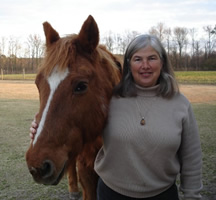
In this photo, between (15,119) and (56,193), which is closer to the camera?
(56,193)

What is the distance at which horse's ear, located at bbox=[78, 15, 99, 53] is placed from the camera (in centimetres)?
185

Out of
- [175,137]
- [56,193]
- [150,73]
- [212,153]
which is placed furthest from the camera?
[212,153]

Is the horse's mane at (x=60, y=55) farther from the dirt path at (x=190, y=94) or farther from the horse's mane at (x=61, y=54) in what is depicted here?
the dirt path at (x=190, y=94)

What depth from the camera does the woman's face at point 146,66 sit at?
70.3 inches

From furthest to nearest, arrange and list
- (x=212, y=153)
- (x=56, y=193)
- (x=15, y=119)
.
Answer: (x=15, y=119)
(x=212, y=153)
(x=56, y=193)

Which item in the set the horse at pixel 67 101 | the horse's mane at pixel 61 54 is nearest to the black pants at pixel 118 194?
the horse at pixel 67 101

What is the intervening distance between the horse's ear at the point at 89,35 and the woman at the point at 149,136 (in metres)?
0.30

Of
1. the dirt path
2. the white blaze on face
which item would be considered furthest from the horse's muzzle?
the dirt path

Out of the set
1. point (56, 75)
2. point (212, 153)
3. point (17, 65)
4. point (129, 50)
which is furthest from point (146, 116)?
point (17, 65)

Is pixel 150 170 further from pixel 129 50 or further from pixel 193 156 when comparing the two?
pixel 129 50

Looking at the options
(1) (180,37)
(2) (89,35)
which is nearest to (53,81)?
(2) (89,35)

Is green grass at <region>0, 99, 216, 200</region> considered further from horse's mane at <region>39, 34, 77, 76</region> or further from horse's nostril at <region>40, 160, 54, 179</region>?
horse's mane at <region>39, 34, 77, 76</region>

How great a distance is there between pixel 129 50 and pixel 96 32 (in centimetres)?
31

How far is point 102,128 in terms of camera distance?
189 cm
